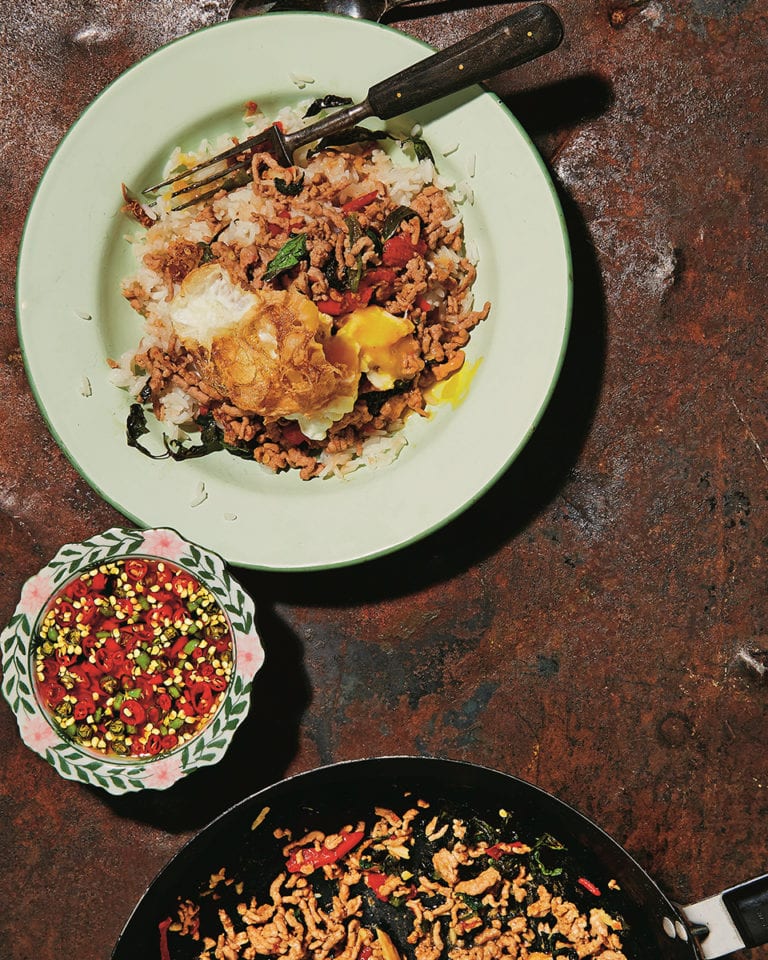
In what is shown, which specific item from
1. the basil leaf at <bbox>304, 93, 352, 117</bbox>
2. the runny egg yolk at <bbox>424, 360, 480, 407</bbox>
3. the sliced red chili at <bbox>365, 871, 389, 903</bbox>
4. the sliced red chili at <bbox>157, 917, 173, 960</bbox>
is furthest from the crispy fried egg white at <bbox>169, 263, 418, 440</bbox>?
the sliced red chili at <bbox>157, 917, 173, 960</bbox>

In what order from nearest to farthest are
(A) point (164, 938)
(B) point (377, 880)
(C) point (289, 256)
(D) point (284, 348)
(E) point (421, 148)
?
1. (D) point (284, 348)
2. (C) point (289, 256)
3. (E) point (421, 148)
4. (A) point (164, 938)
5. (B) point (377, 880)

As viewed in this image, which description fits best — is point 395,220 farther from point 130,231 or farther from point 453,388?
point 130,231

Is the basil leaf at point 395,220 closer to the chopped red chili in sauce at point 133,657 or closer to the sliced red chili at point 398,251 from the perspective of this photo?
the sliced red chili at point 398,251

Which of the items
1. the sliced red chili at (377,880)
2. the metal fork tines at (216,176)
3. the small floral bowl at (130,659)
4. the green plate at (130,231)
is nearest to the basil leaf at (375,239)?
the green plate at (130,231)

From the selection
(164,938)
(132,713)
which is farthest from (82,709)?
(164,938)

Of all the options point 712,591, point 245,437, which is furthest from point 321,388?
point 712,591

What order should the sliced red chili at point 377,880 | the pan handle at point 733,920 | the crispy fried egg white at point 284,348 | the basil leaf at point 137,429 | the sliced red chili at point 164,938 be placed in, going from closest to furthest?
Answer: the crispy fried egg white at point 284,348 → the pan handle at point 733,920 → the basil leaf at point 137,429 → the sliced red chili at point 164,938 → the sliced red chili at point 377,880
